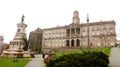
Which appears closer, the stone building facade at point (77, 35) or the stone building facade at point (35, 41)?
the stone building facade at point (77, 35)

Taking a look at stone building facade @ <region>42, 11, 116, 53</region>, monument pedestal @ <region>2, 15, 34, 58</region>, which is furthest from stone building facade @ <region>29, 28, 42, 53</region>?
monument pedestal @ <region>2, 15, 34, 58</region>

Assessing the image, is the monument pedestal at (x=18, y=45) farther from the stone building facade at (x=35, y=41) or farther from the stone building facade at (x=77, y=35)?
the stone building facade at (x=35, y=41)

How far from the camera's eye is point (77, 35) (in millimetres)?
80688

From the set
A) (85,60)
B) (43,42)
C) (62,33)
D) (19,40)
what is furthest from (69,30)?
(85,60)

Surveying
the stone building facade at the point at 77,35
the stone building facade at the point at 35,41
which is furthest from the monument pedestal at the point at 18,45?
the stone building facade at the point at 35,41

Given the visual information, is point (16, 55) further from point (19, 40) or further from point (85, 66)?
point (85, 66)

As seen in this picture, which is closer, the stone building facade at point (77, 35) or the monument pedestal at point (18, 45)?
the monument pedestal at point (18, 45)

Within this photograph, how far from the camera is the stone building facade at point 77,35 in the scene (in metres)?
72.1

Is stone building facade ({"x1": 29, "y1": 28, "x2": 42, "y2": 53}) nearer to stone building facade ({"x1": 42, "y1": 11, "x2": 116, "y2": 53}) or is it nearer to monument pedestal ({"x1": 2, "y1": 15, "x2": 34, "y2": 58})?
stone building facade ({"x1": 42, "y1": 11, "x2": 116, "y2": 53})

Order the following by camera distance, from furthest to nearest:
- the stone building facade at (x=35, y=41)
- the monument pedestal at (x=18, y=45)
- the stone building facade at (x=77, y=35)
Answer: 1. the stone building facade at (x=35, y=41)
2. the stone building facade at (x=77, y=35)
3. the monument pedestal at (x=18, y=45)

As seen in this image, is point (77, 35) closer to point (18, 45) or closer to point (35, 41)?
point (35, 41)

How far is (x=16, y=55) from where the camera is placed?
144 ft

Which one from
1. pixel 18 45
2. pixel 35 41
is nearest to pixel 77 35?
pixel 35 41

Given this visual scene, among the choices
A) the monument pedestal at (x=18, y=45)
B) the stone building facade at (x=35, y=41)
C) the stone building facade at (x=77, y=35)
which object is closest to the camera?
the monument pedestal at (x=18, y=45)
